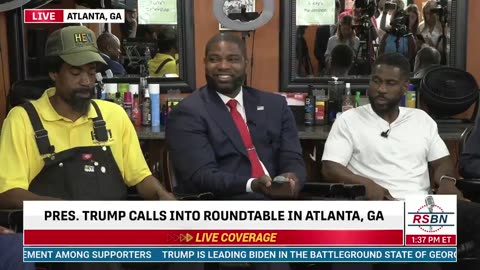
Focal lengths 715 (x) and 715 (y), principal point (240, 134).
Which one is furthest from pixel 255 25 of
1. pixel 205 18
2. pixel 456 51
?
pixel 456 51

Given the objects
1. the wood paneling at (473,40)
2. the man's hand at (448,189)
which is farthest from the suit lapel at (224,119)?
the wood paneling at (473,40)

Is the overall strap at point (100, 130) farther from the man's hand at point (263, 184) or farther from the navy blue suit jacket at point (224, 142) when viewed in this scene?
the man's hand at point (263, 184)

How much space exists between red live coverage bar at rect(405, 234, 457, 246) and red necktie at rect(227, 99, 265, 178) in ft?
3.60

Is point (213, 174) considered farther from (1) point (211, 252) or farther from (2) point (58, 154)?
(1) point (211, 252)

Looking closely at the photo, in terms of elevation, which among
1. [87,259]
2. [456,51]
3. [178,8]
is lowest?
[87,259]

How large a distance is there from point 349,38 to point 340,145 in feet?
4.84

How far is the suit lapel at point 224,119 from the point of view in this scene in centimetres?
278

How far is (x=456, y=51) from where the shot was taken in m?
4.40

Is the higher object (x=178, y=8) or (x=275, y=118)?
(x=178, y=8)

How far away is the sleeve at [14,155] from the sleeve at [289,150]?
1.01 m

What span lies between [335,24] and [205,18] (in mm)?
790

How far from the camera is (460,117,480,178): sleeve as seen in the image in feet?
9.56

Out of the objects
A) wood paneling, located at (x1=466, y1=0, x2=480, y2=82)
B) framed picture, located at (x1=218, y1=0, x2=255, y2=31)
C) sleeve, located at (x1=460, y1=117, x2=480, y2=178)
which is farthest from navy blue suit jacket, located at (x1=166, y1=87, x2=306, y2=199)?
wood paneling, located at (x1=466, y1=0, x2=480, y2=82)

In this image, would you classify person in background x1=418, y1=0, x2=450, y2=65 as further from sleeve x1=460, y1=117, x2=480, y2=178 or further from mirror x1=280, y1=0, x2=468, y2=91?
sleeve x1=460, y1=117, x2=480, y2=178
